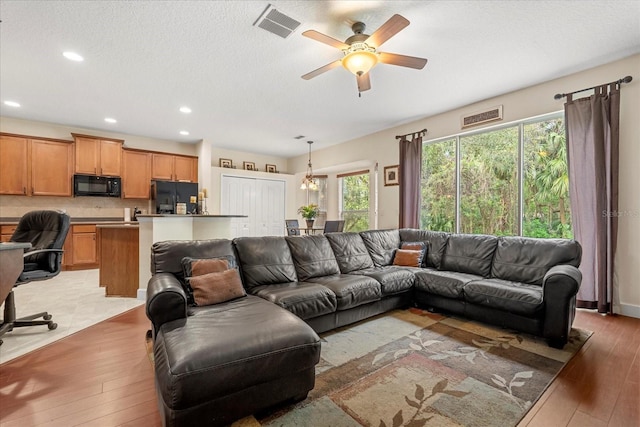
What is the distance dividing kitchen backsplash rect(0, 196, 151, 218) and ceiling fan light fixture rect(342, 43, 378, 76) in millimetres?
5881

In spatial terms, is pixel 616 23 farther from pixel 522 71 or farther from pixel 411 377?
pixel 411 377

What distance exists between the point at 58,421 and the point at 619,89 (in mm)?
5444

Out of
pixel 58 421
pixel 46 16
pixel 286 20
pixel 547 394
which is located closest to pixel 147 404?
pixel 58 421

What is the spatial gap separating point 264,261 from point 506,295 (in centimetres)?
226

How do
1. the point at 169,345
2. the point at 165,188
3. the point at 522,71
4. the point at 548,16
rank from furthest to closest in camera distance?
the point at 165,188 < the point at 522,71 < the point at 548,16 < the point at 169,345

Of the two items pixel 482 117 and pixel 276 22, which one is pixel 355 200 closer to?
pixel 482 117

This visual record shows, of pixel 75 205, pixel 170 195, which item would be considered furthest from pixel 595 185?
pixel 75 205

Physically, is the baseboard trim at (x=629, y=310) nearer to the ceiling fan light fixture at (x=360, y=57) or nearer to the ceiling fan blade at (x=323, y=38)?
the ceiling fan light fixture at (x=360, y=57)

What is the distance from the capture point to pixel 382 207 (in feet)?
19.1

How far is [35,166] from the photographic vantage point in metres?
5.38

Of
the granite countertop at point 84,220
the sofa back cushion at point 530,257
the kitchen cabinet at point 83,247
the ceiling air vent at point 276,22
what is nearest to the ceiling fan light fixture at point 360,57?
the ceiling air vent at point 276,22

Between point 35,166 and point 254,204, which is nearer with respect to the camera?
point 35,166

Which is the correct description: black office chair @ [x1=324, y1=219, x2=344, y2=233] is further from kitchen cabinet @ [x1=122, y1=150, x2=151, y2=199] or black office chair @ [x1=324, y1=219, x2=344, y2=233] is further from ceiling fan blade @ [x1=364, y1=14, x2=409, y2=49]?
kitchen cabinet @ [x1=122, y1=150, x2=151, y2=199]

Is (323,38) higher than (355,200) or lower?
higher
